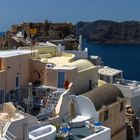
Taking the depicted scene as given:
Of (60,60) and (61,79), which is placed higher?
(60,60)

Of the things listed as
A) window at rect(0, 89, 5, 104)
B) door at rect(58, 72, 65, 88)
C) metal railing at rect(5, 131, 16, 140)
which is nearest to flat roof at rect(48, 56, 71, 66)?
door at rect(58, 72, 65, 88)

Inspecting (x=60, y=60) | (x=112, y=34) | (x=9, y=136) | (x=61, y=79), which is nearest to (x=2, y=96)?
(x=61, y=79)

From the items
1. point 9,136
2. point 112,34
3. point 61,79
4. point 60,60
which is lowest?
point 112,34

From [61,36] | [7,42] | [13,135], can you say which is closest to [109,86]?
[13,135]

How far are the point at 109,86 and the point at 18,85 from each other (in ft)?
17.1

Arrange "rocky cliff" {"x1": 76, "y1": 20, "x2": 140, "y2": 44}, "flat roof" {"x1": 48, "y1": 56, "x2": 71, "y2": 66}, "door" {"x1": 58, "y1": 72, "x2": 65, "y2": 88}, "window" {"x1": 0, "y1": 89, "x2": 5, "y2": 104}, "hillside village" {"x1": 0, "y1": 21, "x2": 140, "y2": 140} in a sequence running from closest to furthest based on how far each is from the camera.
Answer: "hillside village" {"x1": 0, "y1": 21, "x2": 140, "y2": 140} → "window" {"x1": 0, "y1": 89, "x2": 5, "y2": 104} → "door" {"x1": 58, "y1": 72, "x2": 65, "y2": 88} → "flat roof" {"x1": 48, "y1": 56, "x2": 71, "y2": 66} → "rocky cliff" {"x1": 76, "y1": 20, "x2": 140, "y2": 44}

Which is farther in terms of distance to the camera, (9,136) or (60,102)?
(60,102)

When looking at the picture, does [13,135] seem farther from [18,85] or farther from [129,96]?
[129,96]

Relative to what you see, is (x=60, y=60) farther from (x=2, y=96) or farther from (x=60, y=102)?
(x=60, y=102)

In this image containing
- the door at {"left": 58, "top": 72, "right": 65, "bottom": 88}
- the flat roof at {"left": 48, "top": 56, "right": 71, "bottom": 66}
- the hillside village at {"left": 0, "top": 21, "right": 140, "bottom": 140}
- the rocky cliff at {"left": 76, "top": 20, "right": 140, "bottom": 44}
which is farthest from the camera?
the rocky cliff at {"left": 76, "top": 20, "right": 140, "bottom": 44}

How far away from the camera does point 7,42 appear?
1937 inches

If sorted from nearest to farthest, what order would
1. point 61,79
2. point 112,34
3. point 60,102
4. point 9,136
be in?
point 9,136 < point 60,102 < point 61,79 < point 112,34

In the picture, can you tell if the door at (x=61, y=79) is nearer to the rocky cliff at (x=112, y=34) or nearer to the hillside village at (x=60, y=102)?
the hillside village at (x=60, y=102)

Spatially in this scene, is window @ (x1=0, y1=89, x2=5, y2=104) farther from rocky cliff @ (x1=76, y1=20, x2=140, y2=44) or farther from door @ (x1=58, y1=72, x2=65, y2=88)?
rocky cliff @ (x1=76, y1=20, x2=140, y2=44)
